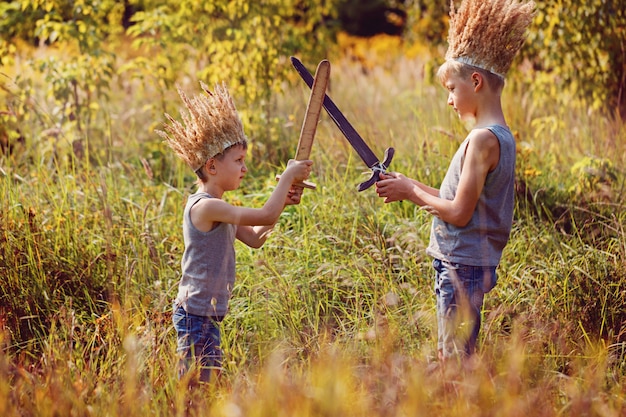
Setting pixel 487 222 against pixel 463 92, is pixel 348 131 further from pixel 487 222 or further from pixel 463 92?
pixel 487 222

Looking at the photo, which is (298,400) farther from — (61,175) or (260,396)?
(61,175)

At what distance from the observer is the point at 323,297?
3.85 meters

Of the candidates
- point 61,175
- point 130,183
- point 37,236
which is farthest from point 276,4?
point 37,236

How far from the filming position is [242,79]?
6336mm

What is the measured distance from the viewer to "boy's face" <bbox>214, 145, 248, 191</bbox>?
305 centimetres

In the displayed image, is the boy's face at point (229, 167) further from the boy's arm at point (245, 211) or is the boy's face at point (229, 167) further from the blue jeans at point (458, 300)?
the blue jeans at point (458, 300)

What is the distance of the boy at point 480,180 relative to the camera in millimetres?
2945

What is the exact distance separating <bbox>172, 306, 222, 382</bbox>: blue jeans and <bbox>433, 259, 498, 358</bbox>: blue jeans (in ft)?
2.84

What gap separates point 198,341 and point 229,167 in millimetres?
680

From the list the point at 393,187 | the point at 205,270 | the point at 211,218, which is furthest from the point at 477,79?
the point at 205,270

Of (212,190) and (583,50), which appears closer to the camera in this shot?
(212,190)

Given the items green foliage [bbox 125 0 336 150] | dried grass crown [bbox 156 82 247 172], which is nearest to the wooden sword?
dried grass crown [bbox 156 82 247 172]

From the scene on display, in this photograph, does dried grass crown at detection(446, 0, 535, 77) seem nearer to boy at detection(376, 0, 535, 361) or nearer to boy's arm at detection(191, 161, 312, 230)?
boy at detection(376, 0, 535, 361)

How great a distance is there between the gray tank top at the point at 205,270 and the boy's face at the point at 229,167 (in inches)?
3.7
